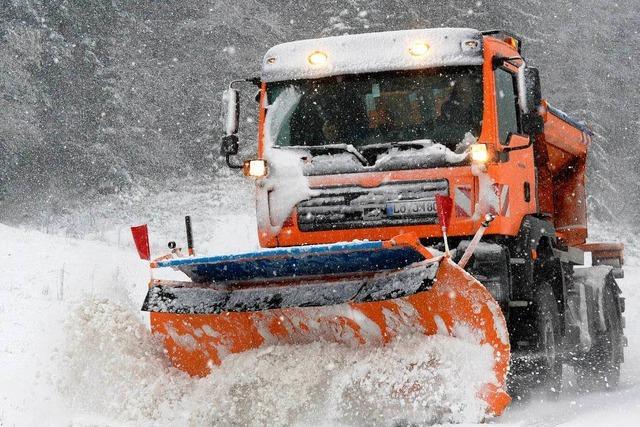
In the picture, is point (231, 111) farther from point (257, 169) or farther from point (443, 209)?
point (443, 209)

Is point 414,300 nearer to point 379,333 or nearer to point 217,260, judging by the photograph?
point 379,333

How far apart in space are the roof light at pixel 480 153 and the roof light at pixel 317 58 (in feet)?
4.70

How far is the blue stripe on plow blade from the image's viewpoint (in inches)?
210

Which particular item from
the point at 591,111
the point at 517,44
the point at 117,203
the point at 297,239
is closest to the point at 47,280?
the point at 297,239

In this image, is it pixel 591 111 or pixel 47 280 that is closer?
pixel 47 280

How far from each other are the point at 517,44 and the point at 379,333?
323cm

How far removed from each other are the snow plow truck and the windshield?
0.03 ft

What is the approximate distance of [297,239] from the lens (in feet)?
22.4

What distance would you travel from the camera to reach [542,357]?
6.81 meters

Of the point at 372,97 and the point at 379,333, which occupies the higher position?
the point at 372,97

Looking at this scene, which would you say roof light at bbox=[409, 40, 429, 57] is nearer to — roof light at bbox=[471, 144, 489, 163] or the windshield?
the windshield

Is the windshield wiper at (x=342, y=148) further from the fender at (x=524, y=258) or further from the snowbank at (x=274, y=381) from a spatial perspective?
the snowbank at (x=274, y=381)

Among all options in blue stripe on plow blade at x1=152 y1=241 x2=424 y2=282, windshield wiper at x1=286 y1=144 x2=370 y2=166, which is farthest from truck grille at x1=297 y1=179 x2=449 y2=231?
blue stripe on plow blade at x1=152 y1=241 x2=424 y2=282

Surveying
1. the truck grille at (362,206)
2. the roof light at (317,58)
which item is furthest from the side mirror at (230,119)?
the truck grille at (362,206)
